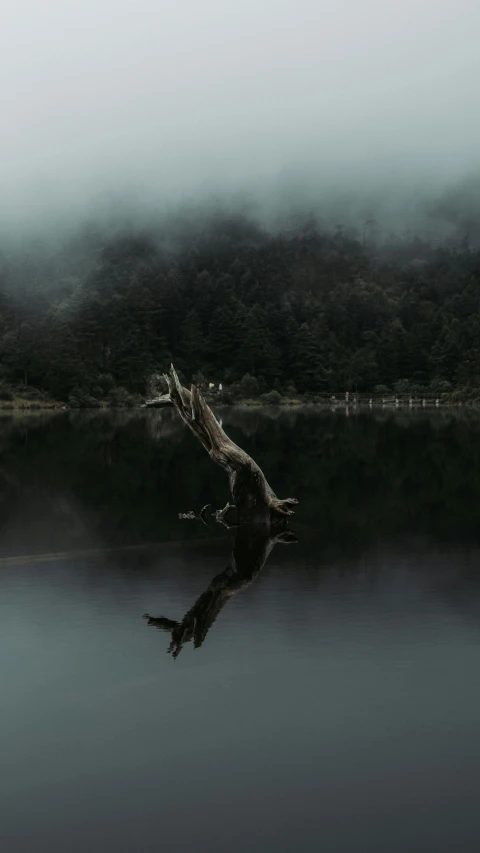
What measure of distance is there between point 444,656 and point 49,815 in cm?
634

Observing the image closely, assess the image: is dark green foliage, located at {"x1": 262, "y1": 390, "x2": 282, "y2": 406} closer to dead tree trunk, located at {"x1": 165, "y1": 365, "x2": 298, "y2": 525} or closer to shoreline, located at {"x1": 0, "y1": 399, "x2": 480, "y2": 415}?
shoreline, located at {"x1": 0, "y1": 399, "x2": 480, "y2": 415}

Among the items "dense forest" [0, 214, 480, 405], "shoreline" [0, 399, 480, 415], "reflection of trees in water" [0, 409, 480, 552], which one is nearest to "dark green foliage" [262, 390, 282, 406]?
"shoreline" [0, 399, 480, 415]

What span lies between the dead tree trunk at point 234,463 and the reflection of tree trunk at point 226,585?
28.6 inches

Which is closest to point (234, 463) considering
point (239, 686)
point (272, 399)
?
point (239, 686)

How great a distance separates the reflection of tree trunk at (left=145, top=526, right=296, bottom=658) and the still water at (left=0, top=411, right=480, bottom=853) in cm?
7

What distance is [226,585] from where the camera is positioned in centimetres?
1661

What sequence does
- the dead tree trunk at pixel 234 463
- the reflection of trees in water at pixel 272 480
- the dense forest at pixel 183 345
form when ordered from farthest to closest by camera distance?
the dense forest at pixel 183 345 → the reflection of trees in water at pixel 272 480 → the dead tree trunk at pixel 234 463

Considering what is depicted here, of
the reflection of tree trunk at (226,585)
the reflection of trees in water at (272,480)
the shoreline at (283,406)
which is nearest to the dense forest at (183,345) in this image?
the shoreline at (283,406)

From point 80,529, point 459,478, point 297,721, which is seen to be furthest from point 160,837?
point 459,478

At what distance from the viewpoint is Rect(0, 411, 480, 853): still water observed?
798 cm

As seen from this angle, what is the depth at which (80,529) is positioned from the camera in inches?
930

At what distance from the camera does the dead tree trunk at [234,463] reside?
73.7ft

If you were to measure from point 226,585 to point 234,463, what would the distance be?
615 centimetres

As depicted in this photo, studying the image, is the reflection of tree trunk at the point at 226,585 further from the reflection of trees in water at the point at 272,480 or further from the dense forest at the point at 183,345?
the dense forest at the point at 183,345
